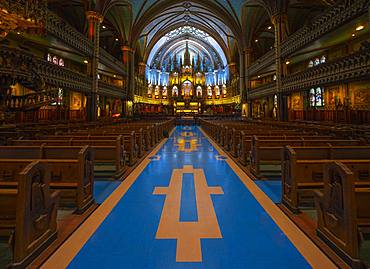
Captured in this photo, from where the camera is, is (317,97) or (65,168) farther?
(317,97)

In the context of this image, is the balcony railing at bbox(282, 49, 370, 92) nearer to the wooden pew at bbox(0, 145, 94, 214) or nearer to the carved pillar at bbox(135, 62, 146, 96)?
the wooden pew at bbox(0, 145, 94, 214)

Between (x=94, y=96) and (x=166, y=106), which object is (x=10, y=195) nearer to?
(x=94, y=96)

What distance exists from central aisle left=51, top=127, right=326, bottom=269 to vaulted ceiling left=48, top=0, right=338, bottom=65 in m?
20.3

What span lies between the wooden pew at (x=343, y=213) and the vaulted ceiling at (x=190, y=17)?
21.0m

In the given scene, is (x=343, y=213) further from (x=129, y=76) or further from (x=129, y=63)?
(x=129, y=76)

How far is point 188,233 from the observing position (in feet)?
11.0

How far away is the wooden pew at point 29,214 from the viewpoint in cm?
249

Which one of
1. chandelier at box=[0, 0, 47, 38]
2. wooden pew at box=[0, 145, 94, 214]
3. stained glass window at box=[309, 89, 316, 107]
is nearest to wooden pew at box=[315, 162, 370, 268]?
wooden pew at box=[0, 145, 94, 214]

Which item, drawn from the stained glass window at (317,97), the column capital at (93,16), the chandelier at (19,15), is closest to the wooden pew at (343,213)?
the chandelier at (19,15)

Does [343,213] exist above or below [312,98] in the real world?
below

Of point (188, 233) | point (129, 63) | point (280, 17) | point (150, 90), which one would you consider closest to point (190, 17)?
point (129, 63)

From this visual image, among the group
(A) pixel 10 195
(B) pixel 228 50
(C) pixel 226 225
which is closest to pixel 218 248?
(C) pixel 226 225

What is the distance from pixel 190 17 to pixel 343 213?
41.5m

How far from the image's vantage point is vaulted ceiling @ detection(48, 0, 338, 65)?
21828 mm
